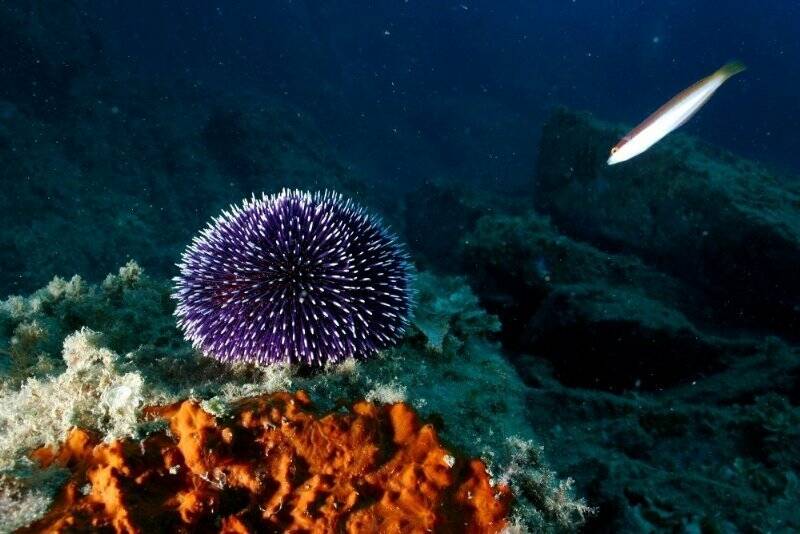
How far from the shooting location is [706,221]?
855 centimetres

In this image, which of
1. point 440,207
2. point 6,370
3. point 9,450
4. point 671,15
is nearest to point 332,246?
point 9,450

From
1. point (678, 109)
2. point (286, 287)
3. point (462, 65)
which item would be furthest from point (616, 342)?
point (462, 65)

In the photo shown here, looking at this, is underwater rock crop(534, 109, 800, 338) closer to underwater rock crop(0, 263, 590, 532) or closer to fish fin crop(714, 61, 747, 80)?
underwater rock crop(0, 263, 590, 532)

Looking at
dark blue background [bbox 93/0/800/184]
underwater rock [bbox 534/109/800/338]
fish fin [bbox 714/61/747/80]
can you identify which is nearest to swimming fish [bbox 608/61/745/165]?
fish fin [bbox 714/61/747/80]

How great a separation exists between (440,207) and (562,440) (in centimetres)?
Answer: 1404

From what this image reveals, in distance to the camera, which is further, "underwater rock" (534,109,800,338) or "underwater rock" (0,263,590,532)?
"underwater rock" (534,109,800,338)

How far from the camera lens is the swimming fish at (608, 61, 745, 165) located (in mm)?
2791

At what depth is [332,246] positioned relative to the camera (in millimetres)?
3551

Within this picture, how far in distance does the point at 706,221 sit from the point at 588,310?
4138mm

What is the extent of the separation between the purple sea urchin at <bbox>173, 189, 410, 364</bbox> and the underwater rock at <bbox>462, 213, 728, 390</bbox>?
136 inches


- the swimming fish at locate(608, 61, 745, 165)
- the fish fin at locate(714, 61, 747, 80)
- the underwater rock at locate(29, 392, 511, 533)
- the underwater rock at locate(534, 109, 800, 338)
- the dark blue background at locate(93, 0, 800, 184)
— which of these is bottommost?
the underwater rock at locate(29, 392, 511, 533)

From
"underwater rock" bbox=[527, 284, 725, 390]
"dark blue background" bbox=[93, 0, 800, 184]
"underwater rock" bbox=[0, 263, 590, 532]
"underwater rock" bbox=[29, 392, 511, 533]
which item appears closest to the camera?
"underwater rock" bbox=[29, 392, 511, 533]

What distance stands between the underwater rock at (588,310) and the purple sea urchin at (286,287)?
3.45 meters

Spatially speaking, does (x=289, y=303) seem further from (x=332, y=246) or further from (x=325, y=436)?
(x=325, y=436)
